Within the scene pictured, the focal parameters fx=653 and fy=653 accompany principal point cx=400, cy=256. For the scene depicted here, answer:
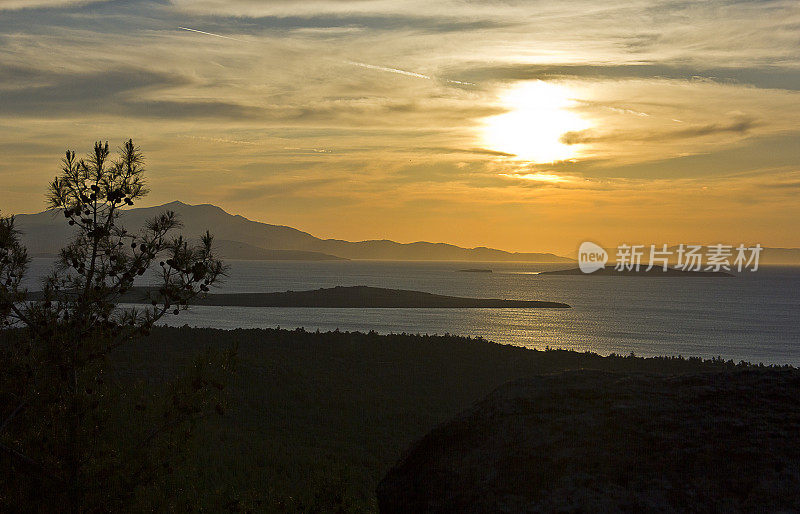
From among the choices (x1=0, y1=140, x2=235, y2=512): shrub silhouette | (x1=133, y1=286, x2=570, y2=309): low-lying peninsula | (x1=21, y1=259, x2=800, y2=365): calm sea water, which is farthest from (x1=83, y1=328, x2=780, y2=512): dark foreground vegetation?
(x1=133, y1=286, x2=570, y2=309): low-lying peninsula

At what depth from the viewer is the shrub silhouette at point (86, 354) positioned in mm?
7121

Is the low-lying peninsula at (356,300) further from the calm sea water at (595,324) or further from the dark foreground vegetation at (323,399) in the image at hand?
the dark foreground vegetation at (323,399)

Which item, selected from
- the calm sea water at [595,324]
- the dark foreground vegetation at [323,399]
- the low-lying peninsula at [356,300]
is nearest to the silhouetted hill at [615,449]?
the dark foreground vegetation at [323,399]

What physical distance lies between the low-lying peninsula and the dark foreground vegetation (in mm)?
74956

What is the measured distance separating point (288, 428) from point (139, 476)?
62.8 feet

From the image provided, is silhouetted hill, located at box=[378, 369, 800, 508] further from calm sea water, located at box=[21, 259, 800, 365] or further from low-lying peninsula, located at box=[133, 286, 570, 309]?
low-lying peninsula, located at box=[133, 286, 570, 309]

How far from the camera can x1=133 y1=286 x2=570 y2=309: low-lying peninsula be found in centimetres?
12488

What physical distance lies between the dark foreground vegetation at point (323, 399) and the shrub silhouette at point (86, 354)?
0.98 meters

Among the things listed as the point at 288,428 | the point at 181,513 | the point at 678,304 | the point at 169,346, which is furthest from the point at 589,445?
the point at 678,304

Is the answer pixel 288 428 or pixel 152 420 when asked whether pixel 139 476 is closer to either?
pixel 152 420

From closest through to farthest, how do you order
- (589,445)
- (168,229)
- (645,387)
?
1. (589,445)
2. (645,387)
3. (168,229)

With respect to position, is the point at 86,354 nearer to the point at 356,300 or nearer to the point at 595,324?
the point at 595,324

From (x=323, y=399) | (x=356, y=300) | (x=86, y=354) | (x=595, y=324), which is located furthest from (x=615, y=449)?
(x=356, y=300)

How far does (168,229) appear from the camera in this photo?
7715mm
